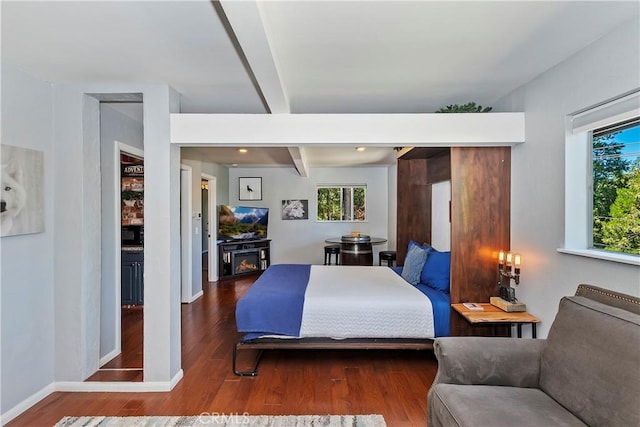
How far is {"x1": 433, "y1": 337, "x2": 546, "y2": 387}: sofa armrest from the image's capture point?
1.77 meters

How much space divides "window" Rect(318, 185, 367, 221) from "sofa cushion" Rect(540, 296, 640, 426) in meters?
5.51

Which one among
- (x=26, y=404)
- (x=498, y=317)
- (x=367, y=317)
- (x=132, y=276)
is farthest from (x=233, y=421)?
(x=132, y=276)

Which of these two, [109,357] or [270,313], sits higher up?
[270,313]

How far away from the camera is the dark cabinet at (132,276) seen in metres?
4.66

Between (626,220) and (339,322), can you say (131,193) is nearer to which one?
(339,322)

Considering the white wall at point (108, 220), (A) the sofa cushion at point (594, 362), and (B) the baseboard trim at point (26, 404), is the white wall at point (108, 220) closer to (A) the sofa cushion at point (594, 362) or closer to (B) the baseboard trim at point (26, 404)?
(B) the baseboard trim at point (26, 404)

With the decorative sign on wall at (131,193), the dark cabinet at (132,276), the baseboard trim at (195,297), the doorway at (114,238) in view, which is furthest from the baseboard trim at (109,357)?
the decorative sign on wall at (131,193)

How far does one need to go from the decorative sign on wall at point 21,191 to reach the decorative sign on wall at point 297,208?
196 inches

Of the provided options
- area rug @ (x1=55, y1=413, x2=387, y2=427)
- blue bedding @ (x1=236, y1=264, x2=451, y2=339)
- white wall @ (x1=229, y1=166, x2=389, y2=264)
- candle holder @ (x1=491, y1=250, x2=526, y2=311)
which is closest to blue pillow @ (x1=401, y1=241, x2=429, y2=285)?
blue bedding @ (x1=236, y1=264, x2=451, y2=339)

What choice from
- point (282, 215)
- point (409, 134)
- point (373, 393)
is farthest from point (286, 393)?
point (282, 215)

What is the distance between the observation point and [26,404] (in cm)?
234

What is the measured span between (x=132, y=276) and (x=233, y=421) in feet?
10.8

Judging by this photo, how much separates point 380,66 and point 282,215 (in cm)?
528

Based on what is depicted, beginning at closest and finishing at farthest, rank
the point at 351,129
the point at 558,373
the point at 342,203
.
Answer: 1. the point at 558,373
2. the point at 351,129
3. the point at 342,203
